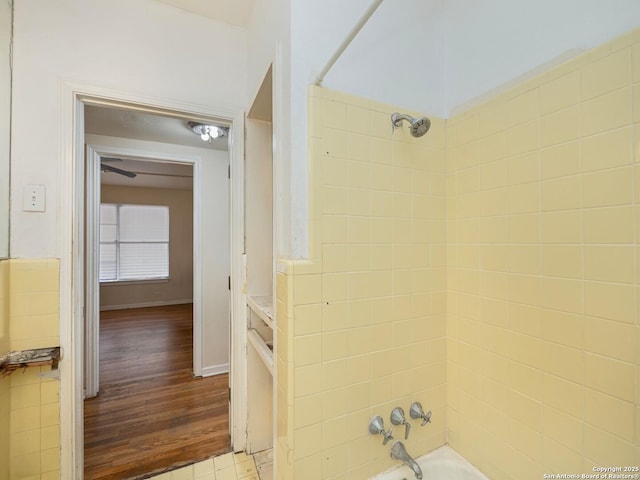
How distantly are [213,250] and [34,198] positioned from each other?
5.18 ft

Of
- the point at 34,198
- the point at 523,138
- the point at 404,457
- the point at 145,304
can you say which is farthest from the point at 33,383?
the point at 145,304

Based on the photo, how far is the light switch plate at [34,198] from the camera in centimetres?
121

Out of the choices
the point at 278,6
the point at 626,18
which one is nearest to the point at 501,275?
the point at 626,18

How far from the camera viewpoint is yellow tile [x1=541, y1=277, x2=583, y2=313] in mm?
901

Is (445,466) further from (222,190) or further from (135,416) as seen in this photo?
(222,190)

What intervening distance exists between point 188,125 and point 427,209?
6.95 feet

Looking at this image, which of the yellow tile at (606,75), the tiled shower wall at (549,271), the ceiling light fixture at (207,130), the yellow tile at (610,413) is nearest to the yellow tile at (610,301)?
the tiled shower wall at (549,271)

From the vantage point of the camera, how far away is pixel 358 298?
1113 millimetres

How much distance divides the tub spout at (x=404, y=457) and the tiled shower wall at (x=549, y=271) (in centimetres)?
32

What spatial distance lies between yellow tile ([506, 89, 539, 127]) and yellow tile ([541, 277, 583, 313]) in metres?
0.62

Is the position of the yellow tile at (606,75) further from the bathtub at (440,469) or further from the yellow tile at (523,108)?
the bathtub at (440,469)

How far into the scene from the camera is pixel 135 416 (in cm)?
203

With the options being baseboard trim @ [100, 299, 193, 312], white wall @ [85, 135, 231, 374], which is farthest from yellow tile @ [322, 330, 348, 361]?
baseboard trim @ [100, 299, 193, 312]

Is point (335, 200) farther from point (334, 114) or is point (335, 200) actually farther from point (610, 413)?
point (610, 413)
